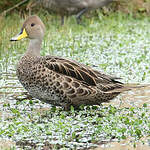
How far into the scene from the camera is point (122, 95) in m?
6.41

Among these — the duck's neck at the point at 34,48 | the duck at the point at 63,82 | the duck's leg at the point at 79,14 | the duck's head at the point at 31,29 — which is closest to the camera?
the duck at the point at 63,82

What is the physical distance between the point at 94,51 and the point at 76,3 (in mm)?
2418

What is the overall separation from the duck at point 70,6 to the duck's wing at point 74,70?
538 centimetres

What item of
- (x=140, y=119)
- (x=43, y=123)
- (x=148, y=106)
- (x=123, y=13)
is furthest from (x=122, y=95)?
(x=123, y=13)

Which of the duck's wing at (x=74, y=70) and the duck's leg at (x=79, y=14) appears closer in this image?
the duck's wing at (x=74, y=70)

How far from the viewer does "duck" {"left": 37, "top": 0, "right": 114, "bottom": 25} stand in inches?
429

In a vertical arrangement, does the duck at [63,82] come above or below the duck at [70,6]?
below

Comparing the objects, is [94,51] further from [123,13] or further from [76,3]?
[123,13]

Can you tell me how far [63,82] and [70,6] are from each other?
588 centimetres

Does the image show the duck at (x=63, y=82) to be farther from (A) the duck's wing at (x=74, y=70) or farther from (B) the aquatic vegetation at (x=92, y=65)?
(B) the aquatic vegetation at (x=92, y=65)

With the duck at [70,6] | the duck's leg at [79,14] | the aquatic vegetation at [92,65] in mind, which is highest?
the duck at [70,6]

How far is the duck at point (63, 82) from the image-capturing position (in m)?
5.36

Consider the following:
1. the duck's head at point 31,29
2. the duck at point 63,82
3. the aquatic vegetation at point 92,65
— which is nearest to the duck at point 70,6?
the aquatic vegetation at point 92,65

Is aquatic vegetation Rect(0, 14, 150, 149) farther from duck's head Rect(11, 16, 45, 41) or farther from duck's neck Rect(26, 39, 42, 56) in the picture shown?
duck's head Rect(11, 16, 45, 41)
